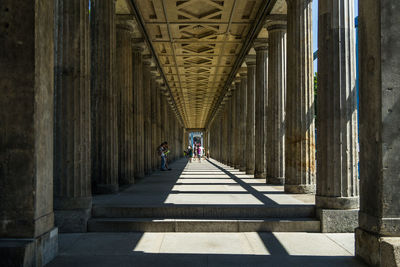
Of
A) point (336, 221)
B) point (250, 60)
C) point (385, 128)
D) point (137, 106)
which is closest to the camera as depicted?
point (385, 128)

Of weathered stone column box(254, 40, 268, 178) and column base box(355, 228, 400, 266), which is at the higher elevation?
weathered stone column box(254, 40, 268, 178)

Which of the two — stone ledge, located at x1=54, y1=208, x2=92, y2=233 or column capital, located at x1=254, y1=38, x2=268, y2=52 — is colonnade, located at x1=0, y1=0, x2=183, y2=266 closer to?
stone ledge, located at x1=54, y1=208, x2=92, y2=233

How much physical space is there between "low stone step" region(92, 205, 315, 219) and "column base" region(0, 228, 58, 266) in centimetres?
269

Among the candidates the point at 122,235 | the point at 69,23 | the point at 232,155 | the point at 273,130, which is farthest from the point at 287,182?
the point at 232,155

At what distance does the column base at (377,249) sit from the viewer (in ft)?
17.5

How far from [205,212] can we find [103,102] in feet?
17.3

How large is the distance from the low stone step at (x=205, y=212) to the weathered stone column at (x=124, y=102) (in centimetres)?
620

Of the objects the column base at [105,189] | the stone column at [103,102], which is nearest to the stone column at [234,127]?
the stone column at [103,102]

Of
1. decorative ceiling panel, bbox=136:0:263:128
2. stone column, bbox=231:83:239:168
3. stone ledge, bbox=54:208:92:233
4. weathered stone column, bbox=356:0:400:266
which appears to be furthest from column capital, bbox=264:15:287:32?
stone column, bbox=231:83:239:168

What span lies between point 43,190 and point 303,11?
887cm

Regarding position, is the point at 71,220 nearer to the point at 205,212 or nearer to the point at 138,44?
the point at 205,212

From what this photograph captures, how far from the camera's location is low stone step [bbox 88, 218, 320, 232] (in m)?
8.20

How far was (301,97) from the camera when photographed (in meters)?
11.4

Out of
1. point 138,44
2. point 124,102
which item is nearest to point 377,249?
point 124,102
